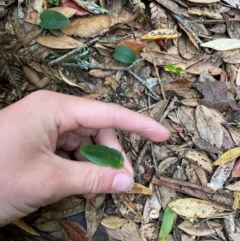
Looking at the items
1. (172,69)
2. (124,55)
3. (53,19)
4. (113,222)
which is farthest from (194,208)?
(53,19)

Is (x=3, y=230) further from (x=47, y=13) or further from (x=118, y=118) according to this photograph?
(x=47, y=13)

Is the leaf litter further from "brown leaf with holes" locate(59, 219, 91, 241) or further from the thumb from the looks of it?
the thumb

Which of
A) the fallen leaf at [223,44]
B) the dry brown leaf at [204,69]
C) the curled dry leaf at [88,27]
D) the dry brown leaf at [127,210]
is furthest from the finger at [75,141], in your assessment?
the fallen leaf at [223,44]

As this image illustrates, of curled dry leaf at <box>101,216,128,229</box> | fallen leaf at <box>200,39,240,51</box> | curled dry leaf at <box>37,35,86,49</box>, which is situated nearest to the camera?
curled dry leaf at <box>101,216,128,229</box>

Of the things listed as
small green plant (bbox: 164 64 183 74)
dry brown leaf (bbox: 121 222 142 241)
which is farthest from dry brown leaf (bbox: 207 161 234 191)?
small green plant (bbox: 164 64 183 74)

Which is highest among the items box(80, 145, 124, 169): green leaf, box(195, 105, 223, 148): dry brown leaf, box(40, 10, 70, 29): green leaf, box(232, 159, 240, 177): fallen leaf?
box(40, 10, 70, 29): green leaf

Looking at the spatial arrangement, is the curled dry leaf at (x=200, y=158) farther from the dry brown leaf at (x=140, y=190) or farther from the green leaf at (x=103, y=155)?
the green leaf at (x=103, y=155)
